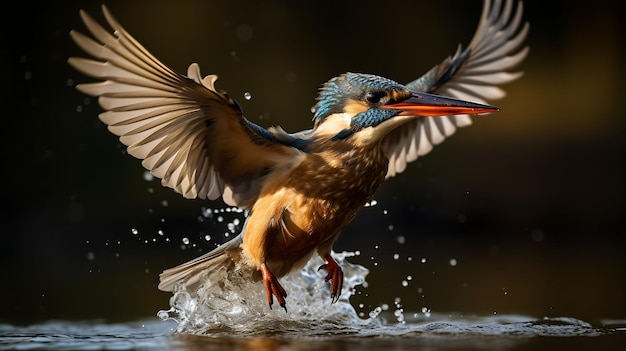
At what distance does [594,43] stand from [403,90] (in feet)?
15.3

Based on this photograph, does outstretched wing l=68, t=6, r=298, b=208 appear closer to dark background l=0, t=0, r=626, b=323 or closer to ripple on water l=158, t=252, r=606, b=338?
ripple on water l=158, t=252, r=606, b=338

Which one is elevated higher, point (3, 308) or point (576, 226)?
point (576, 226)

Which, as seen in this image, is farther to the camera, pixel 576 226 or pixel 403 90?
pixel 576 226

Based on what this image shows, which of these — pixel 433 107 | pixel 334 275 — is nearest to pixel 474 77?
pixel 433 107

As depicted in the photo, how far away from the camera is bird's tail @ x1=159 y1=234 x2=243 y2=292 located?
3.20 metres

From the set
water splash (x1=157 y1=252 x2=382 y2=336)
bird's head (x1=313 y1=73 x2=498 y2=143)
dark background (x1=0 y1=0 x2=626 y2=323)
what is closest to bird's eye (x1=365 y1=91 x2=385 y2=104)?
bird's head (x1=313 y1=73 x2=498 y2=143)

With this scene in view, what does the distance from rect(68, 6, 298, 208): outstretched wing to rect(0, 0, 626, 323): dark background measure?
259 cm

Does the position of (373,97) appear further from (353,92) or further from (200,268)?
(200,268)

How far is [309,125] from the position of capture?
6871 millimetres

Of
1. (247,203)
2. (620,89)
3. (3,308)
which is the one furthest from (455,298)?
(620,89)

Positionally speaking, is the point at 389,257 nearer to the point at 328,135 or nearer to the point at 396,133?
the point at 396,133

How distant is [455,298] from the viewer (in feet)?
13.5

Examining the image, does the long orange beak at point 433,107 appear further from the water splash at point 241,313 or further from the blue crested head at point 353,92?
the water splash at point 241,313

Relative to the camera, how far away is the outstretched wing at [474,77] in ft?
11.9
